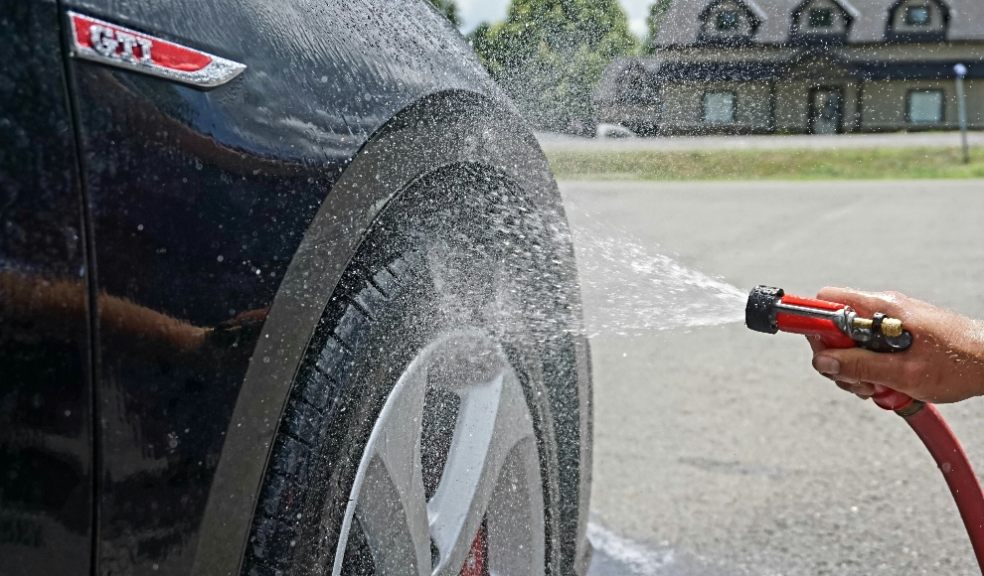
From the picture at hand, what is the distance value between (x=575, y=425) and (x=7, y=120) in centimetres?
126

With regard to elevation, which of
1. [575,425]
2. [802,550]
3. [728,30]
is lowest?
[802,550]

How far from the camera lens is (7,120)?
1.02 m

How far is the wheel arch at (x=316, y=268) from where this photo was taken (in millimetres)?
1249

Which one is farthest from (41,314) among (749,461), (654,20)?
(749,461)

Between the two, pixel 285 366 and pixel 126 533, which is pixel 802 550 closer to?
pixel 285 366

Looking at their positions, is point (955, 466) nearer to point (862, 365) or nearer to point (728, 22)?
point (862, 365)

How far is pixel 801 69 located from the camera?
2.44 meters

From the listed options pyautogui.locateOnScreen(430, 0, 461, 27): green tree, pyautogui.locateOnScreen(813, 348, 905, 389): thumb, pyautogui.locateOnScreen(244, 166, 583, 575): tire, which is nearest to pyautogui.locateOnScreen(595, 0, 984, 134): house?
pyautogui.locateOnScreen(430, 0, 461, 27): green tree

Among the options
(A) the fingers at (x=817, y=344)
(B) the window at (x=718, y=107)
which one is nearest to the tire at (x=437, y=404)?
(A) the fingers at (x=817, y=344)

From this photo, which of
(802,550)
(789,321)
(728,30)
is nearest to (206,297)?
(789,321)

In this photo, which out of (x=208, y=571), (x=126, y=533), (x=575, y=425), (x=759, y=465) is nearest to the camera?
(x=126, y=533)

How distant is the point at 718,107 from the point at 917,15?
47 cm

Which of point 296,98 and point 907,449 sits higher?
point 296,98

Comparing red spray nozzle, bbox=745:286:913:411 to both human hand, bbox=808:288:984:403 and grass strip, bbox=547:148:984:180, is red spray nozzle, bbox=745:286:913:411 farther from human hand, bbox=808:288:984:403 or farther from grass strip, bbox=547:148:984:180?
grass strip, bbox=547:148:984:180
